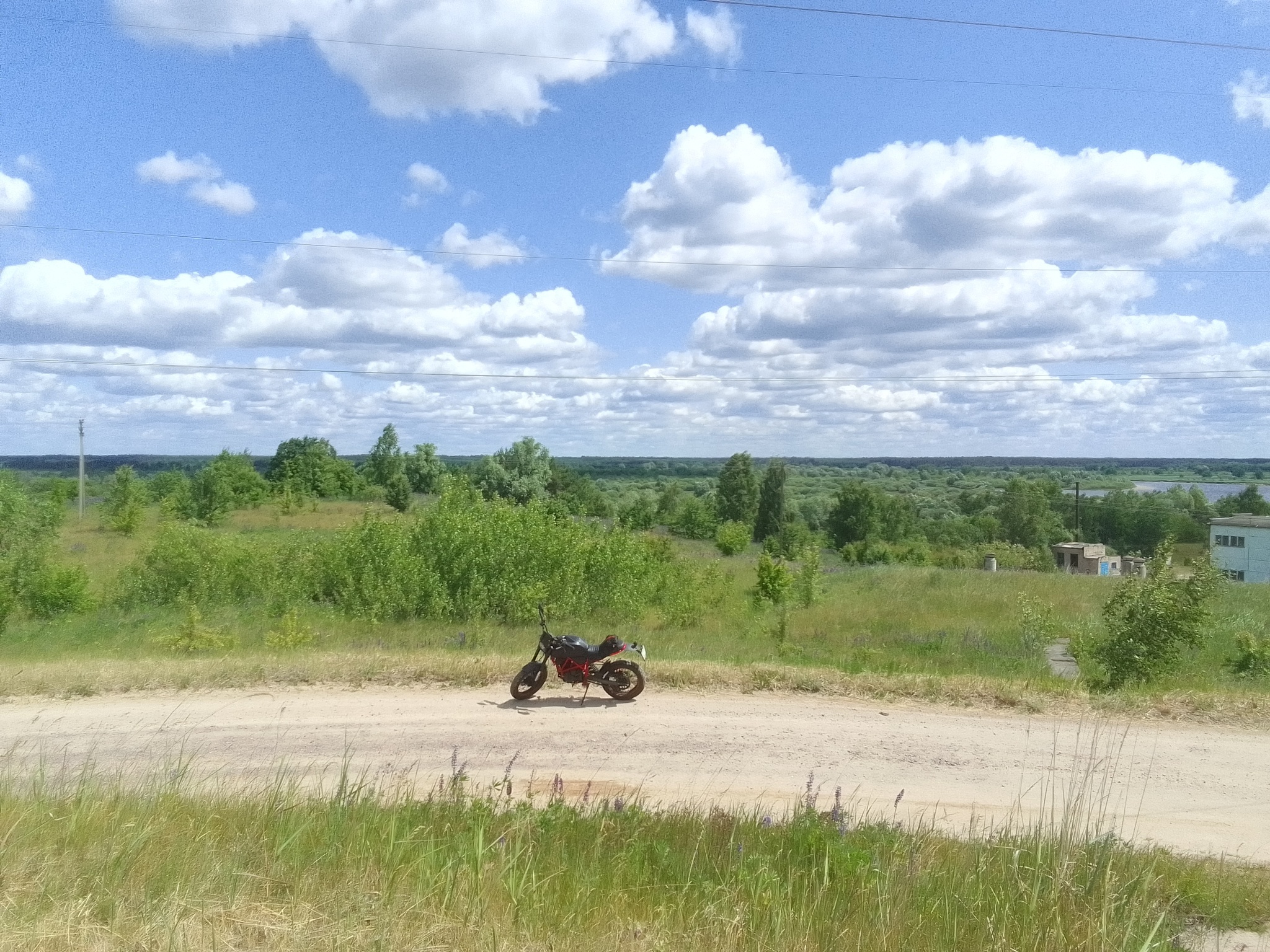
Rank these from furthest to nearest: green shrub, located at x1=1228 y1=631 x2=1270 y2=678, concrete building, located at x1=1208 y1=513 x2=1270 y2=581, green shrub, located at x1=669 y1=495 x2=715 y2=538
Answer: green shrub, located at x1=669 y1=495 x2=715 y2=538, concrete building, located at x1=1208 y1=513 x2=1270 y2=581, green shrub, located at x1=1228 y1=631 x2=1270 y2=678

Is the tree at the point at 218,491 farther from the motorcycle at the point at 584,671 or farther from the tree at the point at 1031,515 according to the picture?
the tree at the point at 1031,515

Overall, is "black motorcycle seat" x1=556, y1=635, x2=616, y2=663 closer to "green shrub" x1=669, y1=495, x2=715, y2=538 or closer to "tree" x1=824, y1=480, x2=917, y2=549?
"green shrub" x1=669, y1=495, x2=715, y2=538

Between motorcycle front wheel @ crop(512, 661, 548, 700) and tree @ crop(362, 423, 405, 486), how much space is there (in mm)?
95177

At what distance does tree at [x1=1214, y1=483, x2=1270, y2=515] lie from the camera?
317 ft

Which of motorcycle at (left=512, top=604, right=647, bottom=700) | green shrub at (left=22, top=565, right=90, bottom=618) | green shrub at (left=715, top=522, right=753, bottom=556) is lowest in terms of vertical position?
green shrub at (left=715, top=522, right=753, bottom=556)

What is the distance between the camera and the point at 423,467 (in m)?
96.7

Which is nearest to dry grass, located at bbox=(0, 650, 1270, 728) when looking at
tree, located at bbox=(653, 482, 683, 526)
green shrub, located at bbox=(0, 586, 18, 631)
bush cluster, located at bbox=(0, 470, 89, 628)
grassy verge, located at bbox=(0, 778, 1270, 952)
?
grassy verge, located at bbox=(0, 778, 1270, 952)

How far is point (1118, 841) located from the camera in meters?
5.60

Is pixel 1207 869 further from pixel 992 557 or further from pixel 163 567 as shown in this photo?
pixel 992 557

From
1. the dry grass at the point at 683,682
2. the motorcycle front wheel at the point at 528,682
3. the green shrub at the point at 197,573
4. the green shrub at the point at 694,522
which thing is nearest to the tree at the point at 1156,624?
the dry grass at the point at 683,682

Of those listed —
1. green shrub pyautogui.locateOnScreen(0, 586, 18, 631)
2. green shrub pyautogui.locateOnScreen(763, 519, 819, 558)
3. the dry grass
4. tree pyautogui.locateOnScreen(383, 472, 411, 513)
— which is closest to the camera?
the dry grass

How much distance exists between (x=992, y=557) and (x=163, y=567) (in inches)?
2195

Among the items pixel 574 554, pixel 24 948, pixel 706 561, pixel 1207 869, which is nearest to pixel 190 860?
pixel 24 948

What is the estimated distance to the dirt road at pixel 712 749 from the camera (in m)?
7.96
